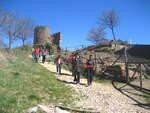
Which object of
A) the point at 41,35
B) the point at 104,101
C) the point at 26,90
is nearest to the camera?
the point at 26,90

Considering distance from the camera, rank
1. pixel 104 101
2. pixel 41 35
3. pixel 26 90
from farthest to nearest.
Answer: pixel 41 35 < pixel 104 101 < pixel 26 90

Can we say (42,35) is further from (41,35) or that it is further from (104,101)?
(104,101)

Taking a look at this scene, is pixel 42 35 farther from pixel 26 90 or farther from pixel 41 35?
pixel 26 90

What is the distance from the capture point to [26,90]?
632 inches

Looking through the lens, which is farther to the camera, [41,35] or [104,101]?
[41,35]

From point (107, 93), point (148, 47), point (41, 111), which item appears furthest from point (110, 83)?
point (148, 47)

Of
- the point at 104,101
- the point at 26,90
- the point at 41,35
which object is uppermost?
the point at 41,35

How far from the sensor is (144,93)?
69.1 feet

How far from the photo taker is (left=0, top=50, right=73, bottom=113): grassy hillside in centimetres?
1359

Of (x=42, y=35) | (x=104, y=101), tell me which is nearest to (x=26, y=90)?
(x=104, y=101)

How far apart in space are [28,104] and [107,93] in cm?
635

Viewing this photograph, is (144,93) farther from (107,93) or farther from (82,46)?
(82,46)

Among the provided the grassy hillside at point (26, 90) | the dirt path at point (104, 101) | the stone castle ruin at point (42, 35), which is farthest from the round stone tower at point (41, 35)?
the dirt path at point (104, 101)

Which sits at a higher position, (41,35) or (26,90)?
(41,35)
